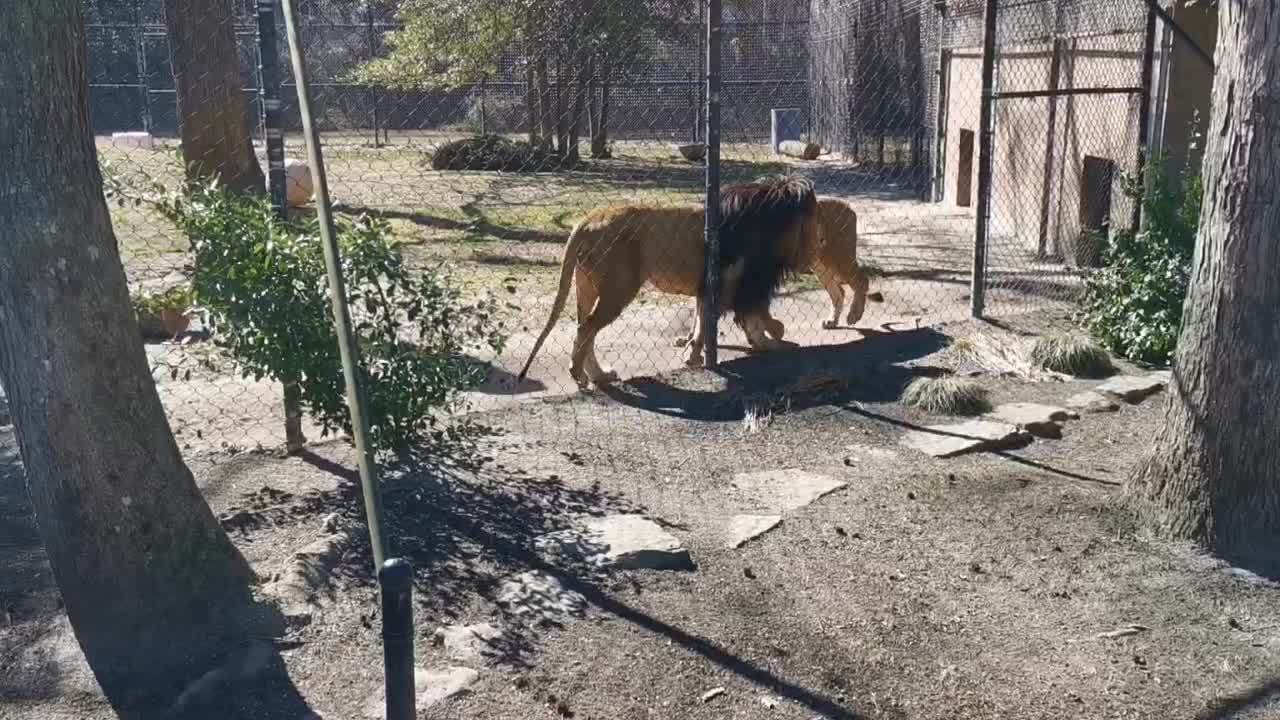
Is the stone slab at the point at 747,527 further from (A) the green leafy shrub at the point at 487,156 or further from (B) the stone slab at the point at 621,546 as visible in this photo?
(A) the green leafy shrub at the point at 487,156

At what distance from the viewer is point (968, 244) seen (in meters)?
11.4

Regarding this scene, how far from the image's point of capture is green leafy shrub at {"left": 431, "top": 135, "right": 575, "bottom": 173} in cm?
1798

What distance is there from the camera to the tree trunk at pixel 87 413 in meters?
3.35

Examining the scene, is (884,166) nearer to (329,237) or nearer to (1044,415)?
(1044,415)

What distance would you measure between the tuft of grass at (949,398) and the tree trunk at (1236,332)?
5.26 feet

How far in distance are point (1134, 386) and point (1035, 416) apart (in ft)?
2.70

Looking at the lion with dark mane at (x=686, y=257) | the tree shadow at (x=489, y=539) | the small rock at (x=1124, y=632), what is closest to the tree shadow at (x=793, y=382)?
the lion with dark mane at (x=686, y=257)

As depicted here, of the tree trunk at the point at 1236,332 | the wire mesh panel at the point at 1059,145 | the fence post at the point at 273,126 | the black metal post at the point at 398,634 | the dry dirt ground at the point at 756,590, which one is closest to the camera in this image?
the black metal post at the point at 398,634

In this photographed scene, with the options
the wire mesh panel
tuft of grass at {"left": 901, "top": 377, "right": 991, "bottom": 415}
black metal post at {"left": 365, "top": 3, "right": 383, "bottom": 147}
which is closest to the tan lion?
the wire mesh panel

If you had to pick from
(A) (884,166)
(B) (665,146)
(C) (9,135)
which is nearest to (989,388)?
(C) (9,135)

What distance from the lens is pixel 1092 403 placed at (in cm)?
609

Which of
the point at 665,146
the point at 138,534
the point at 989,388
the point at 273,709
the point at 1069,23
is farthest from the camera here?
the point at 665,146

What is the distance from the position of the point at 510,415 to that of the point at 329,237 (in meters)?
3.85

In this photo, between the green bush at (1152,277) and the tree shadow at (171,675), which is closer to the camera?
the tree shadow at (171,675)
